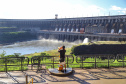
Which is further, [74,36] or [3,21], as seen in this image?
[3,21]

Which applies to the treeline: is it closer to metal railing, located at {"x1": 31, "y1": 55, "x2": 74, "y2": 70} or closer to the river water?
the river water

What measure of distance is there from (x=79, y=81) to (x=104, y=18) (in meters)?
53.0

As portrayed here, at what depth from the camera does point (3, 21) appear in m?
79.3

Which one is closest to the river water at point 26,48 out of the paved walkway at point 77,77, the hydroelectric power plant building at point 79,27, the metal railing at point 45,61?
the hydroelectric power plant building at point 79,27

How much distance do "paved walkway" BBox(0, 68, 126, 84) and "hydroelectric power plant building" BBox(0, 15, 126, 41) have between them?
33468 millimetres

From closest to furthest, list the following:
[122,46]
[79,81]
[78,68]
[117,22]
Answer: [79,81] → [78,68] → [122,46] → [117,22]

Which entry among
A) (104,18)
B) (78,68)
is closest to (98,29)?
(104,18)

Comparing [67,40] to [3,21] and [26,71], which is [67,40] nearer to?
[3,21]

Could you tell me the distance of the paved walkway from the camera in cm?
684

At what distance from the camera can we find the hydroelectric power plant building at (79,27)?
162 ft

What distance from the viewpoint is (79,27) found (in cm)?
6556

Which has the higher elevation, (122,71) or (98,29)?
(98,29)

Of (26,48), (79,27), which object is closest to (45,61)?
(26,48)

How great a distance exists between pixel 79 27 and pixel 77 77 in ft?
194
